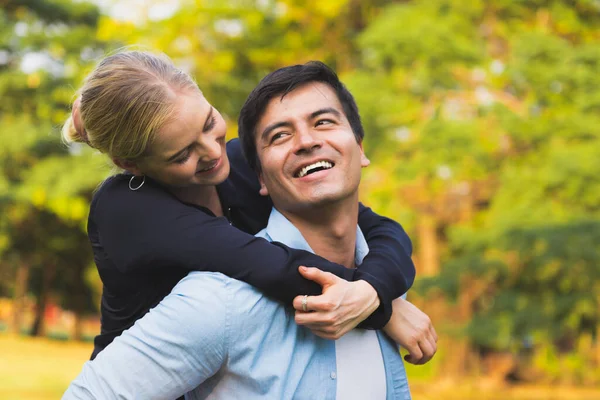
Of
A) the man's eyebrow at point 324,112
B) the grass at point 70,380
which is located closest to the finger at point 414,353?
the man's eyebrow at point 324,112

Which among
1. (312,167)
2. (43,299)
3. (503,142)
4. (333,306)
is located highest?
(43,299)

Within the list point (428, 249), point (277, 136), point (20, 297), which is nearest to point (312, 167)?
point (277, 136)

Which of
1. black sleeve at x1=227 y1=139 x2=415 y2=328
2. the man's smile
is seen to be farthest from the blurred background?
the man's smile

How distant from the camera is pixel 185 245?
63.5 inches

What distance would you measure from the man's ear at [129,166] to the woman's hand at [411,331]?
0.68m

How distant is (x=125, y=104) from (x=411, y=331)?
834mm

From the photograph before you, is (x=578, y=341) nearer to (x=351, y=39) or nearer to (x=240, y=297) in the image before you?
(x=351, y=39)

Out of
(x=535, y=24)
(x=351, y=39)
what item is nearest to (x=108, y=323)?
(x=535, y=24)

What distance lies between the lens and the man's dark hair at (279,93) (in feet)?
5.96

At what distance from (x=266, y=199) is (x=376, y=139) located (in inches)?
318

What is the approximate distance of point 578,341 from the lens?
1138cm

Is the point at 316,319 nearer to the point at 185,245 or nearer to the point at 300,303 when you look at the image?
the point at 300,303

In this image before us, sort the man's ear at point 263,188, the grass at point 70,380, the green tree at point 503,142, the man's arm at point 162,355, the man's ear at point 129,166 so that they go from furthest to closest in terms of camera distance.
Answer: the grass at point 70,380 < the green tree at point 503,142 < the man's ear at point 263,188 < the man's ear at point 129,166 < the man's arm at point 162,355

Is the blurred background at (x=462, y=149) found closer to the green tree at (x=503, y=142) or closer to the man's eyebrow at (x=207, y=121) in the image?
the green tree at (x=503, y=142)
